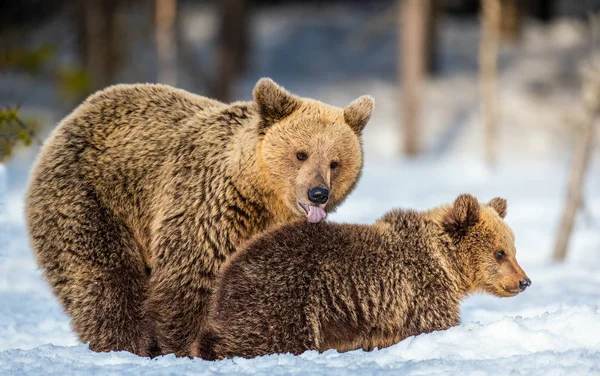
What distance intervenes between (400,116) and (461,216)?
19.0 metres

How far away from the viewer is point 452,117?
85.9ft

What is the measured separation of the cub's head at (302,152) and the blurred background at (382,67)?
8969mm

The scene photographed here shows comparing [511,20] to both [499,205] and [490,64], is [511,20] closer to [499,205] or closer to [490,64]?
[490,64]

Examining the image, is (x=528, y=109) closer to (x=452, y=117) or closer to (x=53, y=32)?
(x=452, y=117)

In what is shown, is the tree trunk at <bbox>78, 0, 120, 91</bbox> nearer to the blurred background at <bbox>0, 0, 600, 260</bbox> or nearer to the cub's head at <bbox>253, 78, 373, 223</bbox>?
the blurred background at <bbox>0, 0, 600, 260</bbox>

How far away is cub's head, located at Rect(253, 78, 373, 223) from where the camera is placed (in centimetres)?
621

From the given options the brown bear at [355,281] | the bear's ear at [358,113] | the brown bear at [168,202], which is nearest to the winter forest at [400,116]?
the brown bear at [355,281]

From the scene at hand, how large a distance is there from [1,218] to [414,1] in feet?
55.8

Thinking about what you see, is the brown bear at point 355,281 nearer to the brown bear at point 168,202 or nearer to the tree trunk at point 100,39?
the brown bear at point 168,202

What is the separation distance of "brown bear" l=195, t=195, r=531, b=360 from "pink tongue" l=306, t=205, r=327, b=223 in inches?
1.9

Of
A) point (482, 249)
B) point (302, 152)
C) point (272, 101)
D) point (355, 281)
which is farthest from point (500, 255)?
point (272, 101)

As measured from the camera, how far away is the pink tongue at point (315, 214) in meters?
A: 6.12

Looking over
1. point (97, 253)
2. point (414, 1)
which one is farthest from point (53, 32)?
point (97, 253)

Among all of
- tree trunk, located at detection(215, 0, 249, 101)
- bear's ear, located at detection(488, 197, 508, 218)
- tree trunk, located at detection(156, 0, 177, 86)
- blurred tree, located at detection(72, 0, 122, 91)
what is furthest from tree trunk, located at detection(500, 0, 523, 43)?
bear's ear, located at detection(488, 197, 508, 218)
